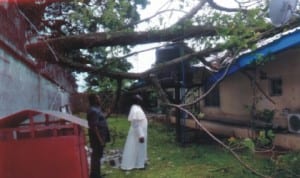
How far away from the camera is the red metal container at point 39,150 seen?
5.04m

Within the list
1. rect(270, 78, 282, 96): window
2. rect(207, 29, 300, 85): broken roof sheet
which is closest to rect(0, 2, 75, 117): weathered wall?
rect(207, 29, 300, 85): broken roof sheet

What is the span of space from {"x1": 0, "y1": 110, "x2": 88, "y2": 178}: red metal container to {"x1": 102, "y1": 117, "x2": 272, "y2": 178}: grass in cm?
389

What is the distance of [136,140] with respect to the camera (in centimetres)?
984

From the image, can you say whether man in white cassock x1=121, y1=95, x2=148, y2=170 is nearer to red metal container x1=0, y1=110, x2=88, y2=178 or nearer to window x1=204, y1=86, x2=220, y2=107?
red metal container x1=0, y1=110, x2=88, y2=178

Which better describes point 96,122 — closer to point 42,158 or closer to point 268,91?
point 42,158

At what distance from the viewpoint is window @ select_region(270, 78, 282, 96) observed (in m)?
11.5

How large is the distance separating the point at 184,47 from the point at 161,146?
3722 mm

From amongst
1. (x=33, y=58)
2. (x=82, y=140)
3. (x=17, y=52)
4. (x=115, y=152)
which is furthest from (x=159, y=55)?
(x=82, y=140)

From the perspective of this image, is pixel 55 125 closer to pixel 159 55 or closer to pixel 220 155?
pixel 220 155

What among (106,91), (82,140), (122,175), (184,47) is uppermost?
(184,47)

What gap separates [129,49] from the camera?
9.06 metres

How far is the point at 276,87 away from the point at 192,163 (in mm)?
3447

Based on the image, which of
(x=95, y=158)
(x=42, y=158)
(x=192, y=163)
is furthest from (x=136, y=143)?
(x=42, y=158)

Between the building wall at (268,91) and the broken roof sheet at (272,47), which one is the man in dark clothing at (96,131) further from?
the building wall at (268,91)
